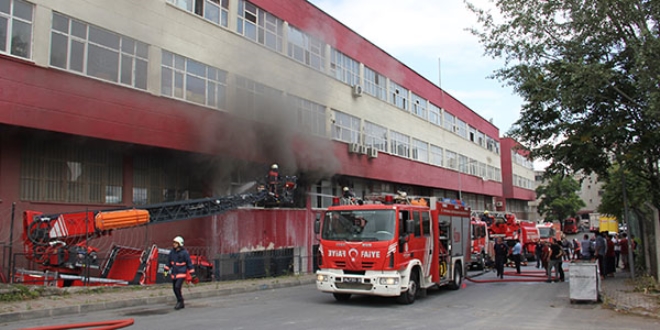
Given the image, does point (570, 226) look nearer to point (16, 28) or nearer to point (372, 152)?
point (372, 152)

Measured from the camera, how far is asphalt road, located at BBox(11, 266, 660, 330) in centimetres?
861

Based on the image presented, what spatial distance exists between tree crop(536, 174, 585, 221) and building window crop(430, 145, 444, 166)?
1526 inches

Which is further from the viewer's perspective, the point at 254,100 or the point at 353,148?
the point at 353,148

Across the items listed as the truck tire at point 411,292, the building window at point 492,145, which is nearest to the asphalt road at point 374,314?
the truck tire at point 411,292

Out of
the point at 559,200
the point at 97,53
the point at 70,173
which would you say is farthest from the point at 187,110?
the point at 559,200

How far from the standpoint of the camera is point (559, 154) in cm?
1561

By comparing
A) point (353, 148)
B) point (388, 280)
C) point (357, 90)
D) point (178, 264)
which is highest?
point (357, 90)

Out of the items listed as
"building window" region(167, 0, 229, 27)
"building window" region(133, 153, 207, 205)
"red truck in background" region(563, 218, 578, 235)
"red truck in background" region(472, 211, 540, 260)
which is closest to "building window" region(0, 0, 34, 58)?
"building window" region(133, 153, 207, 205)

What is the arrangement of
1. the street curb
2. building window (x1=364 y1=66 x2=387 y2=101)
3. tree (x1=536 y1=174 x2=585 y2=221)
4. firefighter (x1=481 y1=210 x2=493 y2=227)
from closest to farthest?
the street curb, firefighter (x1=481 y1=210 x2=493 y2=227), building window (x1=364 y1=66 x2=387 y2=101), tree (x1=536 y1=174 x2=585 y2=221)

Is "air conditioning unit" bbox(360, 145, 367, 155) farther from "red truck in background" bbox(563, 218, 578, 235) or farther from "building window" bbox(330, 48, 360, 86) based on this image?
"red truck in background" bbox(563, 218, 578, 235)

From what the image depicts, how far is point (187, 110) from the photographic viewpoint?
1716 centimetres

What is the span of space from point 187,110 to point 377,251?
950cm

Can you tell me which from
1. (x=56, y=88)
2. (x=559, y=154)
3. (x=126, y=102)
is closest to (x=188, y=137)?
(x=126, y=102)

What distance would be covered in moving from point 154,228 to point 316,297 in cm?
661
